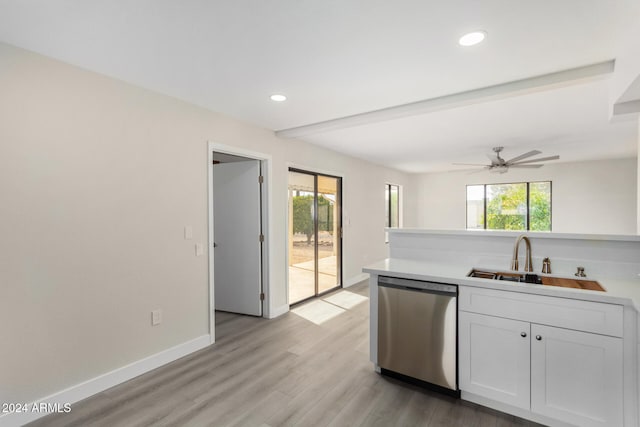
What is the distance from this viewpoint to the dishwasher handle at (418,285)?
229 cm

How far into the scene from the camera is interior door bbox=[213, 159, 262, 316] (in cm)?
402

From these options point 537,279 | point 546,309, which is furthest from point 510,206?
point 546,309

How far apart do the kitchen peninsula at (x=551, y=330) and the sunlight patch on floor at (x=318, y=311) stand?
141 centimetres

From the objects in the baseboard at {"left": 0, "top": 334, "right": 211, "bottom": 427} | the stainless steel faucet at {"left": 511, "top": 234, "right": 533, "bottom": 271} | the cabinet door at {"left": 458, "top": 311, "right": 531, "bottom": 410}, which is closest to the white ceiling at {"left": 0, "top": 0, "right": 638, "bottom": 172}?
the stainless steel faucet at {"left": 511, "top": 234, "right": 533, "bottom": 271}

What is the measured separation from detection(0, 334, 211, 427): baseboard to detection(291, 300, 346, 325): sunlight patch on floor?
1.40 meters

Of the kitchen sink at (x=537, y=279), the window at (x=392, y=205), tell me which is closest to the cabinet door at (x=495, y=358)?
the kitchen sink at (x=537, y=279)

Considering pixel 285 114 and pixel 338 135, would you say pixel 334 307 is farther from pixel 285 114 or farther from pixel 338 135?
pixel 285 114

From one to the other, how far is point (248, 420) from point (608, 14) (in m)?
3.24

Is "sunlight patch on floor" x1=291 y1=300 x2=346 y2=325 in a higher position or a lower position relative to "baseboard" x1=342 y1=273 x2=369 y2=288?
lower

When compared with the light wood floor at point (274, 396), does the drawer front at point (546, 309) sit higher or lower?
higher

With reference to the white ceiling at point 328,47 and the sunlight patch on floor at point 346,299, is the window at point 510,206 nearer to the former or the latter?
the white ceiling at point 328,47

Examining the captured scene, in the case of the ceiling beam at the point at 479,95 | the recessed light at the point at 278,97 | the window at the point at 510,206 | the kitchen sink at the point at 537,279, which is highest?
the recessed light at the point at 278,97

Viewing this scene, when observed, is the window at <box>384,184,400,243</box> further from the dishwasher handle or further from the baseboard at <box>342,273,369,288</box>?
the dishwasher handle

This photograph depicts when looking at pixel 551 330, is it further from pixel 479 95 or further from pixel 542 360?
pixel 479 95
